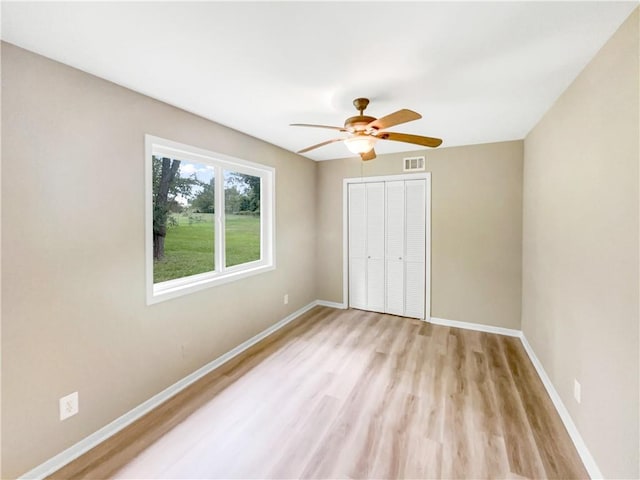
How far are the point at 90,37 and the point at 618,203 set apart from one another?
280 cm

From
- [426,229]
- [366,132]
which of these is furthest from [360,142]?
[426,229]

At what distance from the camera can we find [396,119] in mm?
1856

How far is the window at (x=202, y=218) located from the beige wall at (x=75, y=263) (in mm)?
117

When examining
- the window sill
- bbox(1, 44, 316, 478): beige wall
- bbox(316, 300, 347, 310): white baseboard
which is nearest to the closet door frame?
bbox(316, 300, 347, 310): white baseboard

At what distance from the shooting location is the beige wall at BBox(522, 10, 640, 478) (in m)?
1.32

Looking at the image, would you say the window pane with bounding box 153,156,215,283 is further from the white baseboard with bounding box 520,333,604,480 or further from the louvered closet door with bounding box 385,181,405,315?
the white baseboard with bounding box 520,333,604,480

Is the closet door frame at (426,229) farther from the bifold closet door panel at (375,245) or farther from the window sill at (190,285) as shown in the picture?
the window sill at (190,285)

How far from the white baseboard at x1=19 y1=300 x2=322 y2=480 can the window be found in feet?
2.54

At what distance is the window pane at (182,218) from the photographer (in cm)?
243

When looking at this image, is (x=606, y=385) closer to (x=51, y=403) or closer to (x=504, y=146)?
(x=504, y=146)

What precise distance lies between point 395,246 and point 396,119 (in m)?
2.56

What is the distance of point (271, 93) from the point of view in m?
2.15

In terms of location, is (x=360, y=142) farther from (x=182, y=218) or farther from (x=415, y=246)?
(x=415, y=246)

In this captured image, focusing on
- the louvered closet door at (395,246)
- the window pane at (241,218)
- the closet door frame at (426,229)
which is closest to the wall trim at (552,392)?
the closet door frame at (426,229)
